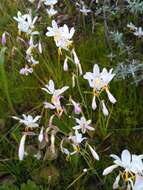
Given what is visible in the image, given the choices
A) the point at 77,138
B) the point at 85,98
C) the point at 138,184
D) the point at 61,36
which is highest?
the point at 61,36

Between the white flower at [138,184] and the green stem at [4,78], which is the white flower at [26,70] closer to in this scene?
the green stem at [4,78]

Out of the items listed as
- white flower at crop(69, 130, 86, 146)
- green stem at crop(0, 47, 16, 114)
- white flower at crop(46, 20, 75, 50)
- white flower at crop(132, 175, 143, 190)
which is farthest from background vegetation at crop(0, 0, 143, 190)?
white flower at crop(132, 175, 143, 190)

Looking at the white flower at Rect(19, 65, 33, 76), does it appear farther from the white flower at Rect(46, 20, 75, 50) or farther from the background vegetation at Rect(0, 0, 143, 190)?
the white flower at Rect(46, 20, 75, 50)

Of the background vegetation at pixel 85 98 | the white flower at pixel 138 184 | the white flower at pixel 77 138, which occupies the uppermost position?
the background vegetation at pixel 85 98

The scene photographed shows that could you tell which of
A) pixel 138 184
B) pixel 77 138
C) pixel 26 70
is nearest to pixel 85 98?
pixel 26 70

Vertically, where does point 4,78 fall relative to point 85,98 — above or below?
above

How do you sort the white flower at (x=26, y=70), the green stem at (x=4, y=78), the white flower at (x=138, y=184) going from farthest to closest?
the white flower at (x=26, y=70), the green stem at (x=4, y=78), the white flower at (x=138, y=184)

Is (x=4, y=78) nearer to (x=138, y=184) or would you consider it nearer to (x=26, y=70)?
(x=26, y=70)

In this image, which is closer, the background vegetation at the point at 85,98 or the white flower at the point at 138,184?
the white flower at the point at 138,184

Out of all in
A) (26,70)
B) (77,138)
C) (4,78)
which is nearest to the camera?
(77,138)

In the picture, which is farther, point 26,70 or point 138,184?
point 26,70

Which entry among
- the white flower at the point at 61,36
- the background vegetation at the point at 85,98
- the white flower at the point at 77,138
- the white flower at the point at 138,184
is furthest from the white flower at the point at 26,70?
the white flower at the point at 138,184
